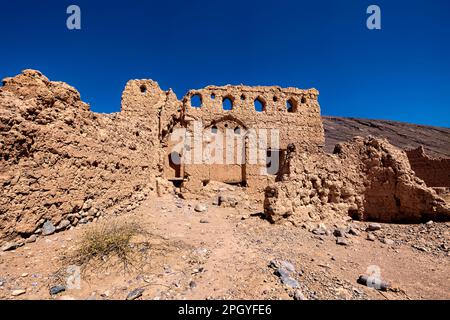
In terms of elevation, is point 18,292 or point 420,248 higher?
point 18,292

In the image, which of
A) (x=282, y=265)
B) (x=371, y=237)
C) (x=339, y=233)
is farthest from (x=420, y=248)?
(x=282, y=265)

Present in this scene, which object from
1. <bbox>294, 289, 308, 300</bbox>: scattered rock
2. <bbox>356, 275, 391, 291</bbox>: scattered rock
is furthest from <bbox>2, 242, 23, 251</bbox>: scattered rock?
<bbox>356, 275, 391, 291</bbox>: scattered rock

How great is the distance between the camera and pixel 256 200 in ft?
37.9

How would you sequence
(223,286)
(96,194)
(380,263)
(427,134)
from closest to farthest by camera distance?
(223,286)
(380,263)
(96,194)
(427,134)

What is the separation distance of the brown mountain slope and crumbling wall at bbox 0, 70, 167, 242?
93.1 feet

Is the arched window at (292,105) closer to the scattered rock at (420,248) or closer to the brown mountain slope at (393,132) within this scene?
the scattered rock at (420,248)

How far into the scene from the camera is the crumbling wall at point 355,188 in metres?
6.59

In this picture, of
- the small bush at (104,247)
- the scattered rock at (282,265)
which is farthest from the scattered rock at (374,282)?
the small bush at (104,247)

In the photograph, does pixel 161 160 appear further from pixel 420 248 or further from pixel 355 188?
pixel 420 248

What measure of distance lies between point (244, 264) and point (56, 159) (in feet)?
13.7

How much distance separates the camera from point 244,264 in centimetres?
408

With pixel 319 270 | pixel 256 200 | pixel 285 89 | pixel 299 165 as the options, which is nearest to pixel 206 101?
pixel 285 89

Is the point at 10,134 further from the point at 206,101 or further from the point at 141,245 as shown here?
the point at 206,101

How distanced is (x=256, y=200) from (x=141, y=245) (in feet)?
25.6
